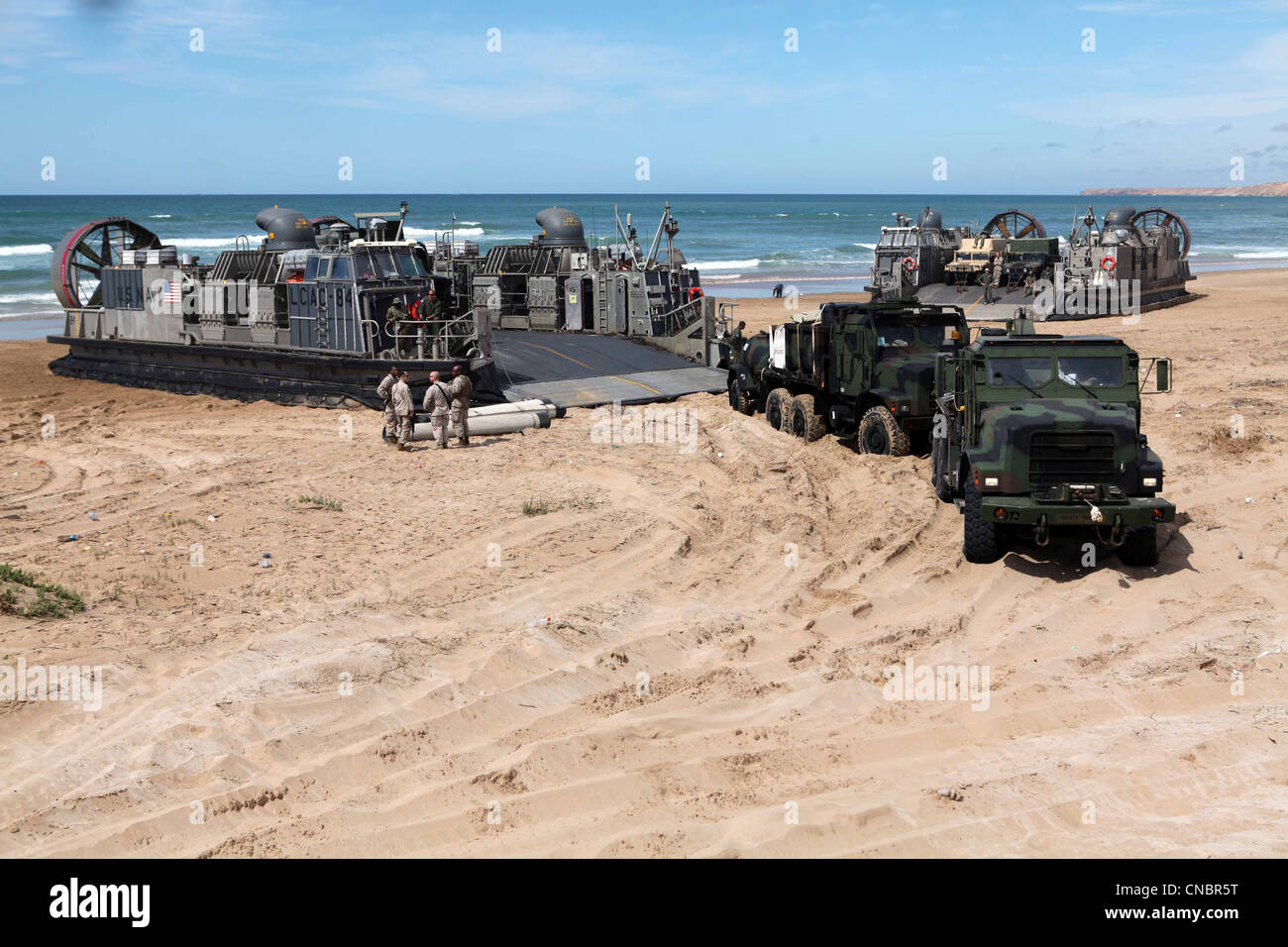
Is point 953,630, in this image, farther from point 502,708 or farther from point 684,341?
point 684,341

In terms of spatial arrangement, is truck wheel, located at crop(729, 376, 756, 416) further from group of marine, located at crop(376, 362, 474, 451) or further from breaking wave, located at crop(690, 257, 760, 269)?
breaking wave, located at crop(690, 257, 760, 269)

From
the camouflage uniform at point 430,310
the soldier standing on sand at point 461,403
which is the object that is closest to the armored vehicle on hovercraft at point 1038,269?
the camouflage uniform at point 430,310

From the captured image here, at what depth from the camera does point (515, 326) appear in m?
28.3

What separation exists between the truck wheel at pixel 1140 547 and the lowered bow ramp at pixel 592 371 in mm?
10830

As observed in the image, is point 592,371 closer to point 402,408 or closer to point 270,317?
point 402,408

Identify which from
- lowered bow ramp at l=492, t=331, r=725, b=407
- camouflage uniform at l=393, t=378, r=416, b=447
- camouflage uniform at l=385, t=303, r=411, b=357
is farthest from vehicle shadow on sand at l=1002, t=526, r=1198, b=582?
camouflage uniform at l=385, t=303, r=411, b=357

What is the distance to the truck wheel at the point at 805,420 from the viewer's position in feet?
53.9

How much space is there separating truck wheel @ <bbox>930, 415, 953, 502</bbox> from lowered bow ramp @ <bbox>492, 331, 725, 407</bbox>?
26.3ft

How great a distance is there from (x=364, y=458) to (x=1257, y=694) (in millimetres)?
11579

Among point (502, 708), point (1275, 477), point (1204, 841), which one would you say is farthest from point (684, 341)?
point (1204, 841)

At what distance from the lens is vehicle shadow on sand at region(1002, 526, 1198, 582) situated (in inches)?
412

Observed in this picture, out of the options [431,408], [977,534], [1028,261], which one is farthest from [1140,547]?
[1028,261]

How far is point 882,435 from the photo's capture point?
1492 centimetres

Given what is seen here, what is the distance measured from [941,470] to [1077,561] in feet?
7.48
